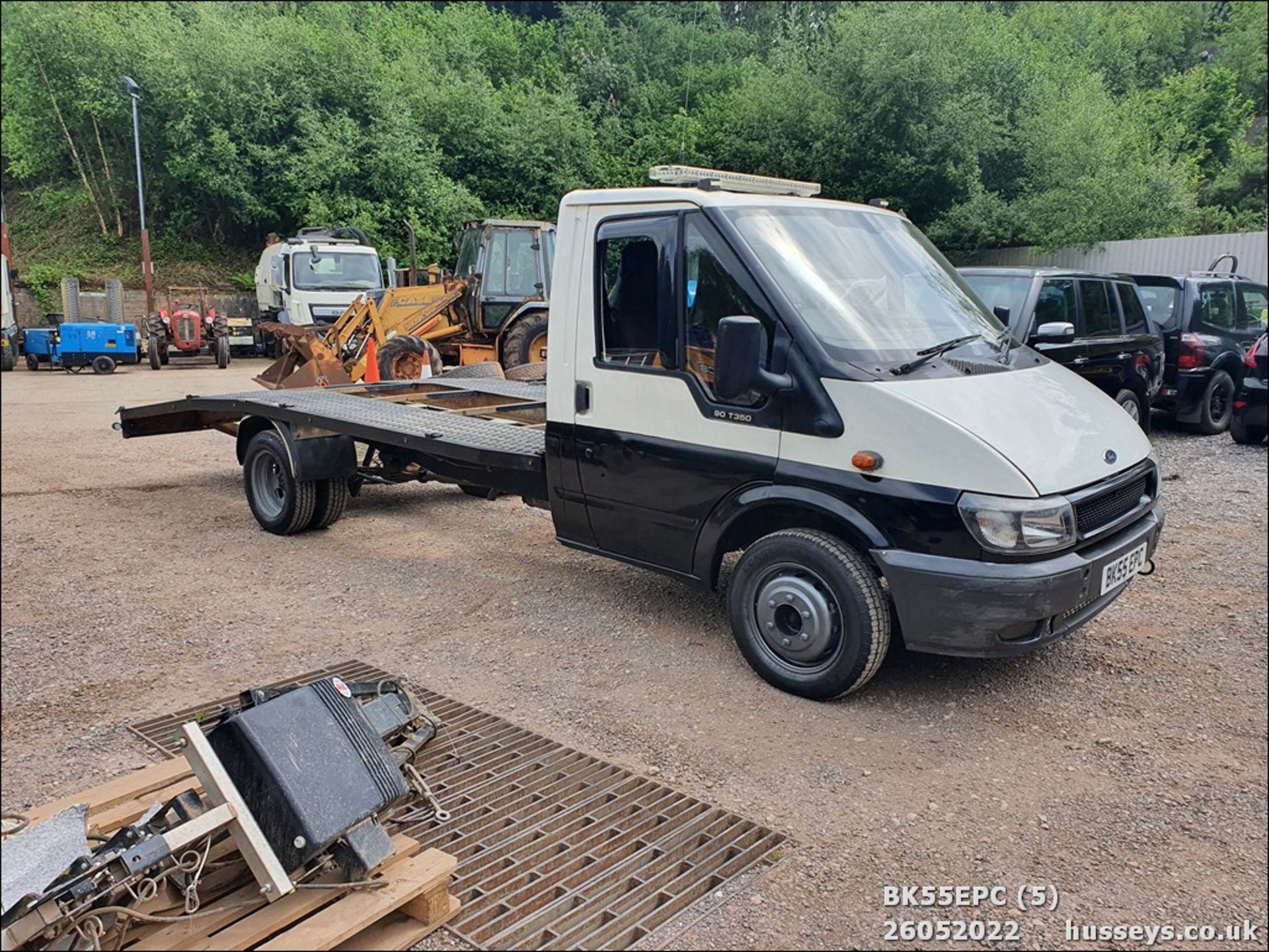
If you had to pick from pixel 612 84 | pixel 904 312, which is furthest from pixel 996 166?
pixel 904 312

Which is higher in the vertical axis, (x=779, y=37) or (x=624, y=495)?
(x=779, y=37)

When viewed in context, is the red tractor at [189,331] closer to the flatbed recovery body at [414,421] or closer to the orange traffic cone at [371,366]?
the orange traffic cone at [371,366]

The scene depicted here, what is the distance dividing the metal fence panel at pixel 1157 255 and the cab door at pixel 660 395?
38.9ft

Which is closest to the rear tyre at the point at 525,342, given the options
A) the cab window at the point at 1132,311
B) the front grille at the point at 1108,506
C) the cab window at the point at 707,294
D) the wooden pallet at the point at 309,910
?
the cab window at the point at 1132,311

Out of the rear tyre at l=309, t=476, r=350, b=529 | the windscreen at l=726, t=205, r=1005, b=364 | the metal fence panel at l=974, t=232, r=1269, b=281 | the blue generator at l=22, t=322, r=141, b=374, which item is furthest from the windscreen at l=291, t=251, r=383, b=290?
the windscreen at l=726, t=205, r=1005, b=364

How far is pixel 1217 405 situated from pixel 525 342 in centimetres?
960

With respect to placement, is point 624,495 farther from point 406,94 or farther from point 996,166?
point 996,166

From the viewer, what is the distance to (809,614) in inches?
163

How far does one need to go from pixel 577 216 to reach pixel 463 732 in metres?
2.65

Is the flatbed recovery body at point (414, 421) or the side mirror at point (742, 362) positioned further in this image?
the flatbed recovery body at point (414, 421)

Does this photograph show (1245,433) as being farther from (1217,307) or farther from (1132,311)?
(1217,307)

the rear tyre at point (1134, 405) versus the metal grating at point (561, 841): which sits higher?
the rear tyre at point (1134, 405)

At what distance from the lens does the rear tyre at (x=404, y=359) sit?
512 inches

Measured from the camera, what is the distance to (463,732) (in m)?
3.95
